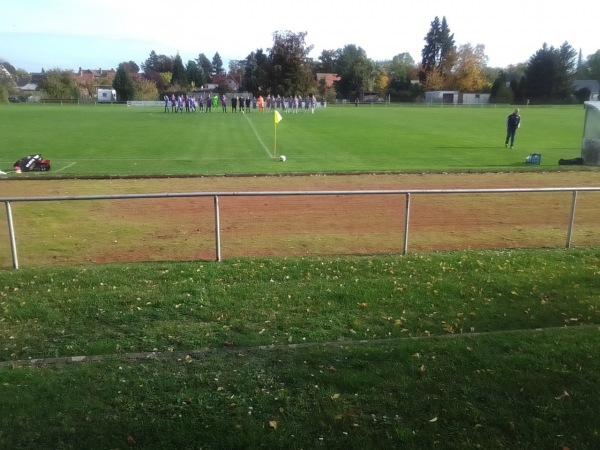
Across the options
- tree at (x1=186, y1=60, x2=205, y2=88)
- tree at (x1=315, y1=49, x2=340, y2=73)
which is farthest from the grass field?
tree at (x1=186, y1=60, x2=205, y2=88)

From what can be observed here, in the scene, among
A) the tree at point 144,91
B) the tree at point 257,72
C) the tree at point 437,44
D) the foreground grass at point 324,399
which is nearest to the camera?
the foreground grass at point 324,399

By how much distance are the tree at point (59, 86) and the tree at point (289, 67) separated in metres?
36.0

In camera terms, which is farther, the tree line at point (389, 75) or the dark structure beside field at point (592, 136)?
the tree line at point (389, 75)

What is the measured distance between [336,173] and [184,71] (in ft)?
428

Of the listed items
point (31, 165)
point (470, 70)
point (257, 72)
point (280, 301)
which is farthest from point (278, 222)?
point (470, 70)

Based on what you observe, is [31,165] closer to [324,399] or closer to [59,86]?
[324,399]

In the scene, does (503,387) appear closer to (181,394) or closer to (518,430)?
(518,430)

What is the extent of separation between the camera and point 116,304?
7004mm

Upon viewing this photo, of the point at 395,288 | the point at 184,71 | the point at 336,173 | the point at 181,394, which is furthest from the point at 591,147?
the point at 184,71

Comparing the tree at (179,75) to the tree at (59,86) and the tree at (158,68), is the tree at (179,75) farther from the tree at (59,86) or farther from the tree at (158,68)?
the tree at (59,86)

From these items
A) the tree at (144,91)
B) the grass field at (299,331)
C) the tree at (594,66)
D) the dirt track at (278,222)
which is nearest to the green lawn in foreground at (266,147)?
the dirt track at (278,222)

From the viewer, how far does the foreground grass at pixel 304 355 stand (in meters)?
4.16

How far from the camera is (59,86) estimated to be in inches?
3841

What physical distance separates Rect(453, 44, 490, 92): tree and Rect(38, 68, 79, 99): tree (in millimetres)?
75429
